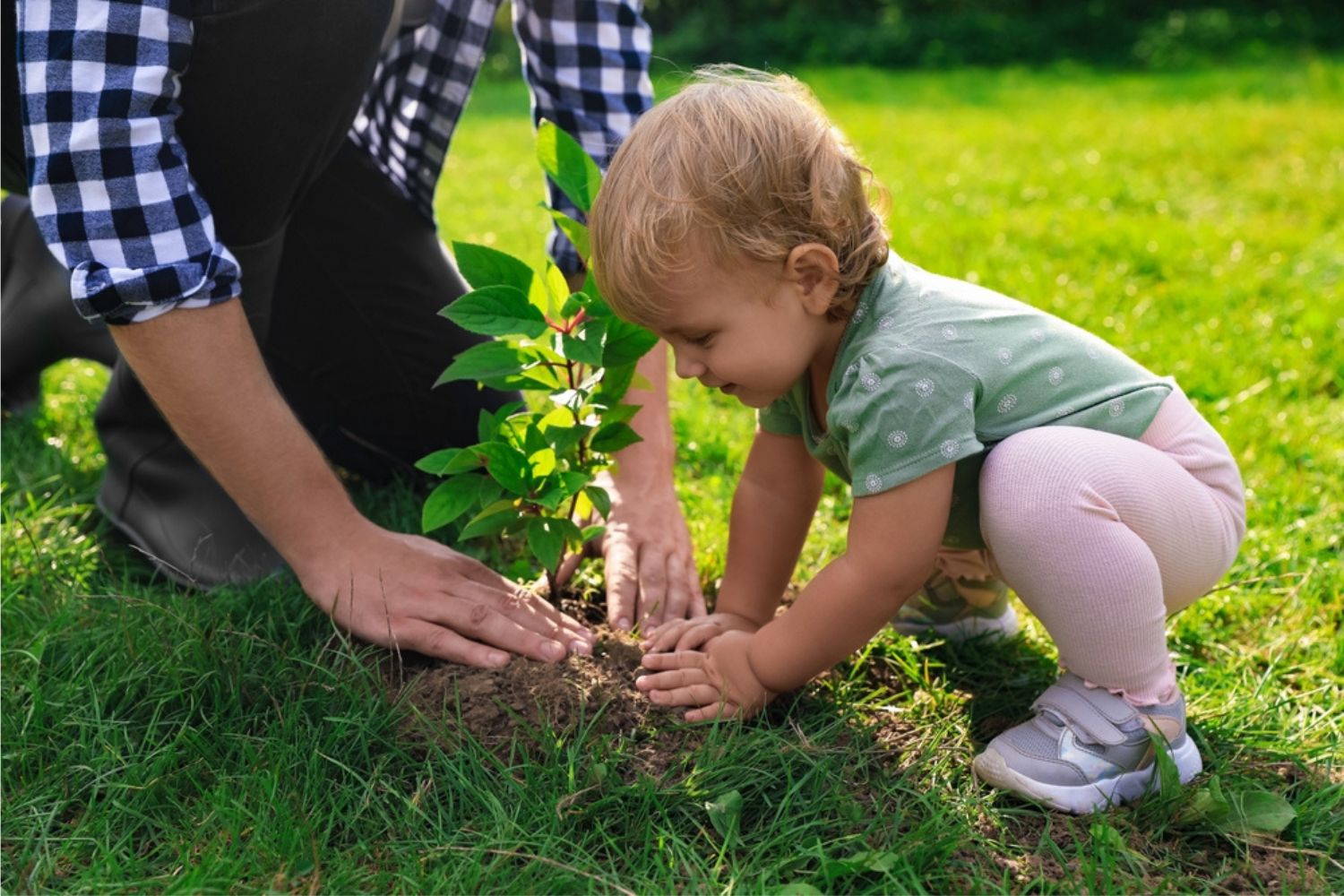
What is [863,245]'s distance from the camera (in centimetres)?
174

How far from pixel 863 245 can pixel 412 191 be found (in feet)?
4.34

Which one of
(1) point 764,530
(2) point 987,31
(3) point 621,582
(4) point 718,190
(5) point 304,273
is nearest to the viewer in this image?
(4) point 718,190

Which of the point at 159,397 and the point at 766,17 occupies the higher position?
the point at 159,397

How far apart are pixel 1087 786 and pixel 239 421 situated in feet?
4.38

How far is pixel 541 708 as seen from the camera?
1.82 metres

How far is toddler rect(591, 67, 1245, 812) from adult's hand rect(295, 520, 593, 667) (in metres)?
0.22

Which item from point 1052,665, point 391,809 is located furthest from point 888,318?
point 391,809

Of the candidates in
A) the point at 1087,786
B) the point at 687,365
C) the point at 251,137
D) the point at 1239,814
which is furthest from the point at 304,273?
the point at 1239,814

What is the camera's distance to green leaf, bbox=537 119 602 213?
1827 mm

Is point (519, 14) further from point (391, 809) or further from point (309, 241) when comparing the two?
point (391, 809)

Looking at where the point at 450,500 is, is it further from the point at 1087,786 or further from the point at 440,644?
the point at 1087,786

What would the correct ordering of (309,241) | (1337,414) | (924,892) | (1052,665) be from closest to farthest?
(924,892)
(1052,665)
(309,241)
(1337,414)

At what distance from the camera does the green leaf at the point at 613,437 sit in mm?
1959

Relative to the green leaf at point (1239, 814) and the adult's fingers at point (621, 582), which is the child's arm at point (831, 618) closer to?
the adult's fingers at point (621, 582)
